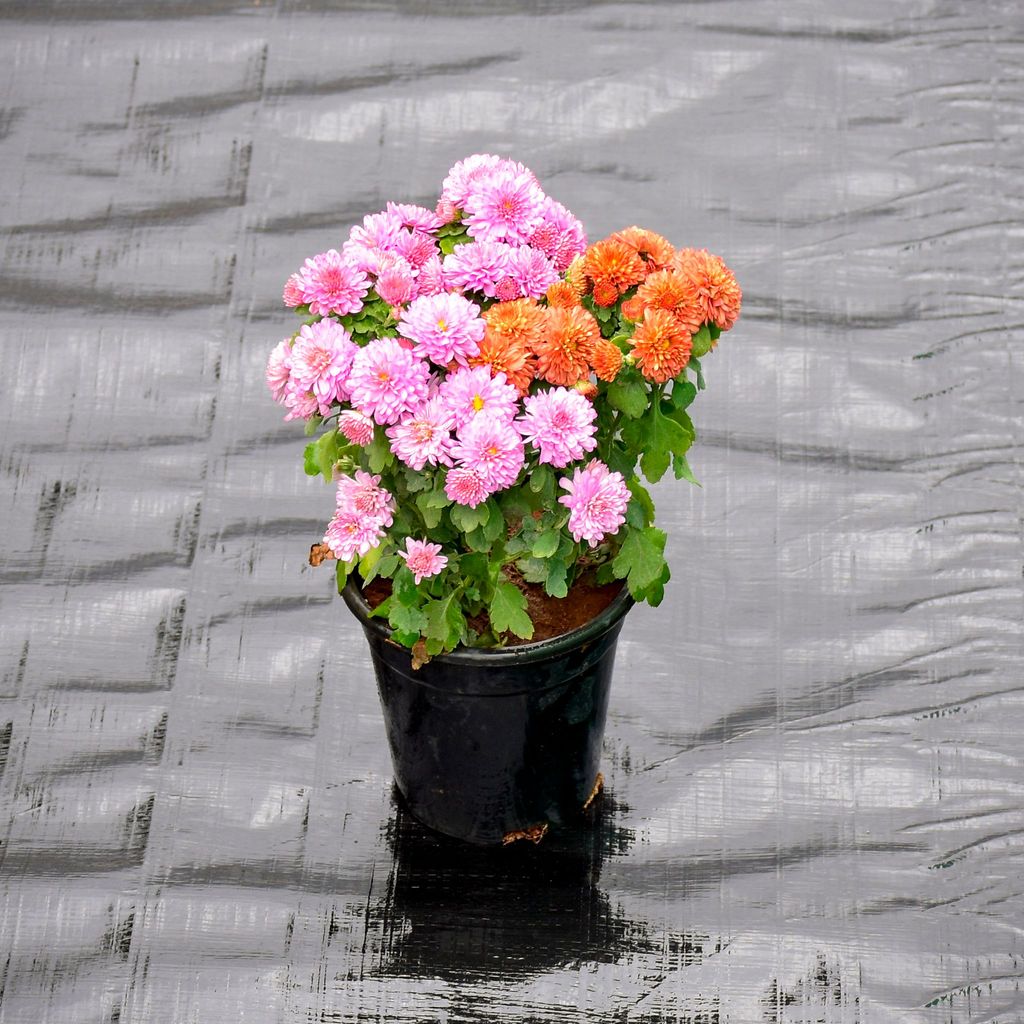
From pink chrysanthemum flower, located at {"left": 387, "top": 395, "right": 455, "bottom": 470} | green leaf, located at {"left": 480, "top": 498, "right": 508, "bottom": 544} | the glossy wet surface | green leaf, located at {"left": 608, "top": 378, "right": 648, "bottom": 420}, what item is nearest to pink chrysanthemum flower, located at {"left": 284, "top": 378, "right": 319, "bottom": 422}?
pink chrysanthemum flower, located at {"left": 387, "top": 395, "right": 455, "bottom": 470}

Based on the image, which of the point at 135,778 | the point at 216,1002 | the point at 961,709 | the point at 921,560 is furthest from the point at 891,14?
the point at 216,1002

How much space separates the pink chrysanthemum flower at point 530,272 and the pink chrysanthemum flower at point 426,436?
185 mm

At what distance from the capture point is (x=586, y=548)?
1702 mm

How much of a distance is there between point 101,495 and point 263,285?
20.3 inches

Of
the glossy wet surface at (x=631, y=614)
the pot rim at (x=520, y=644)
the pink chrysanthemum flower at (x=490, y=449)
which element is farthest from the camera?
the glossy wet surface at (x=631, y=614)

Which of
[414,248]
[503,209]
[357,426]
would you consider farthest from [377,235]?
[357,426]

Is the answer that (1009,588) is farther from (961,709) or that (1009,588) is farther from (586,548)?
(586,548)

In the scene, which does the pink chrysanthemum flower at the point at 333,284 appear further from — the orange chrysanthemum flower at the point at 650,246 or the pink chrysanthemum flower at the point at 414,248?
the orange chrysanthemum flower at the point at 650,246

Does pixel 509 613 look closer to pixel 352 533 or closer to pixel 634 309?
pixel 352 533

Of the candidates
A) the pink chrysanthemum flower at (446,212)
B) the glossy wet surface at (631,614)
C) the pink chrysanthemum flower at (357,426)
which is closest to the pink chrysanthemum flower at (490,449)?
the pink chrysanthemum flower at (357,426)

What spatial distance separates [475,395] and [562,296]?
6.3 inches

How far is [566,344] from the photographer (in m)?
1.48

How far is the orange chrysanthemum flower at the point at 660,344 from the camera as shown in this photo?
1.46 metres

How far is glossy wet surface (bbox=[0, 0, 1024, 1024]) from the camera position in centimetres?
180
